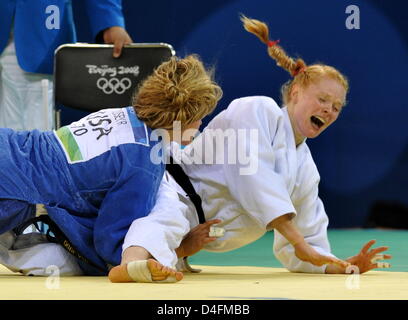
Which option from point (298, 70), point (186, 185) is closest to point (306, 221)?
point (186, 185)

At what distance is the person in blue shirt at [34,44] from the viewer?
382 centimetres

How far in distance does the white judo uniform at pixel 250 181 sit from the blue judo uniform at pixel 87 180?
0.14 meters

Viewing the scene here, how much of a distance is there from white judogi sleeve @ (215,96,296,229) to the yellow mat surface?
22cm

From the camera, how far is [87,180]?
2.49m

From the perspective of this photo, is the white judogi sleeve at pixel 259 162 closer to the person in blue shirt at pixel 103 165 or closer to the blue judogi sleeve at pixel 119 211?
the person in blue shirt at pixel 103 165

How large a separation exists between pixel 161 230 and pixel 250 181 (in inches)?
15.8

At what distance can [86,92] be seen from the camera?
393 centimetres

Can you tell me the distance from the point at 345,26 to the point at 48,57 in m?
2.34

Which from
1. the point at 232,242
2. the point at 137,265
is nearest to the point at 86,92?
the point at 232,242

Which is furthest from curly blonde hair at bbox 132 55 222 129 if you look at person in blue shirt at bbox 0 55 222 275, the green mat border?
the green mat border

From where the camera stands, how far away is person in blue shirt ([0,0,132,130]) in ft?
12.5

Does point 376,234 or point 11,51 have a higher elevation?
point 11,51

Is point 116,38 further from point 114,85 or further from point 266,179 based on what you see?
point 266,179
